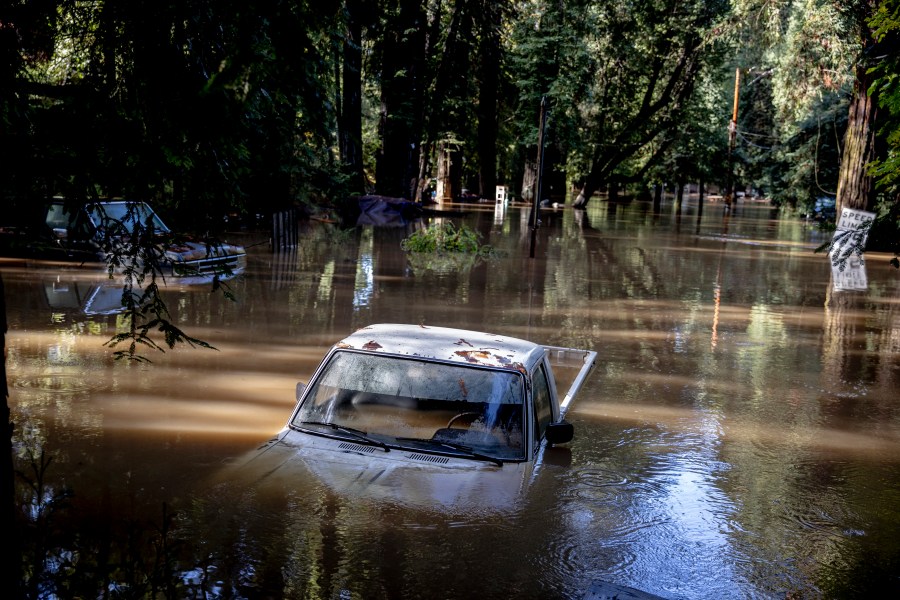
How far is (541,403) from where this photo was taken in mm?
6953

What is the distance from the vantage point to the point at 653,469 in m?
8.45

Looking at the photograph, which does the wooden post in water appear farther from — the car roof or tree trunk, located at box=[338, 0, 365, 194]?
the car roof

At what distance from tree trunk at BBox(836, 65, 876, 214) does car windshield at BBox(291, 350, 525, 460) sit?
2683 cm

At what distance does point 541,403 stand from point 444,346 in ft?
2.91

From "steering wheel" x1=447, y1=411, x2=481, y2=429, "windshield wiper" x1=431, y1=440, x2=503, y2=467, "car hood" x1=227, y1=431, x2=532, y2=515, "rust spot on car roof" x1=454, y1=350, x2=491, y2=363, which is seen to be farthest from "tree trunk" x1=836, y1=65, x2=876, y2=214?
"car hood" x1=227, y1=431, x2=532, y2=515

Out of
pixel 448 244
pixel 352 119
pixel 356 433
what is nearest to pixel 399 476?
pixel 356 433

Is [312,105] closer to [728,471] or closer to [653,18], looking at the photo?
[728,471]

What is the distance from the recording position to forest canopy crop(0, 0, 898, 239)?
499 cm

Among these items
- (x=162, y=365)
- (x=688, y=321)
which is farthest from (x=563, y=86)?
(x=162, y=365)

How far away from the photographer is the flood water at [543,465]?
584cm

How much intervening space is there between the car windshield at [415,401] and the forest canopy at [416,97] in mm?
1340

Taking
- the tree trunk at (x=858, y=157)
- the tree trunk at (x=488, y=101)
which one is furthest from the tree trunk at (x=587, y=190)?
the tree trunk at (x=858, y=157)

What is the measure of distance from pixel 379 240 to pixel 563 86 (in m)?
23.2

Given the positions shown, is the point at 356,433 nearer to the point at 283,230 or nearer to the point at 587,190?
the point at 283,230
